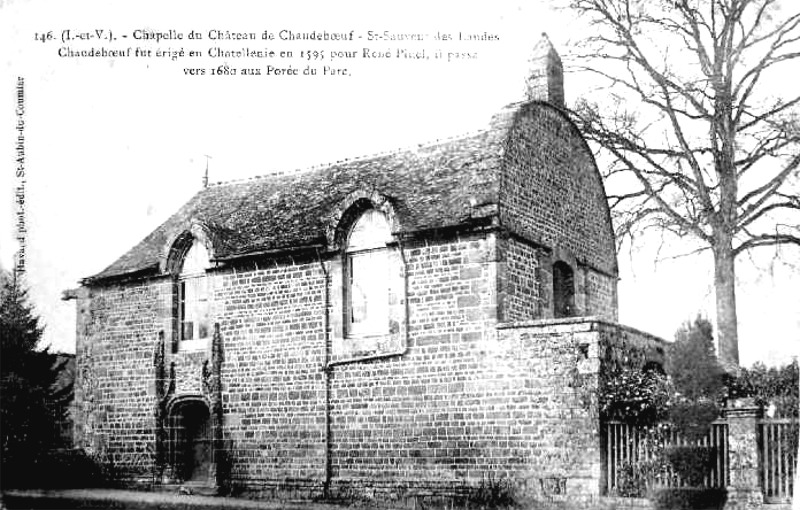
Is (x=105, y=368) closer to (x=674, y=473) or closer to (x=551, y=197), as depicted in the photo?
(x=551, y=197)

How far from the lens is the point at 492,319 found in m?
18.0

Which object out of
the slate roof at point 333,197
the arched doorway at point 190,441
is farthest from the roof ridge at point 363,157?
the arched doorway at point 190,441

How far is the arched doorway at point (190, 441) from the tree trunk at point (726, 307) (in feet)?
38.8

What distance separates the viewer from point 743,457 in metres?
15.0

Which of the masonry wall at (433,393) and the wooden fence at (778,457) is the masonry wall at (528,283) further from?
the wooden fence at (778,457)

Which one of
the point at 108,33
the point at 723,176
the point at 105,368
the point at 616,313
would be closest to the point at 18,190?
the point at 108,33

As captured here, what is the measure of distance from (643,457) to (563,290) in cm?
609

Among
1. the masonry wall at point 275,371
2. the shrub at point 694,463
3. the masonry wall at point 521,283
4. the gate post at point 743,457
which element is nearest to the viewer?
the gate post at point 743,457

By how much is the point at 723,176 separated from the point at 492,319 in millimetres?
8227

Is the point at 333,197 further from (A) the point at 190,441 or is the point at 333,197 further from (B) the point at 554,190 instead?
(A) the point at 190,441

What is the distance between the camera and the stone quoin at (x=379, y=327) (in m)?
17.7

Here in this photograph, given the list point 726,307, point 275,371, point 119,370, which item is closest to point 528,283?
point 726,307

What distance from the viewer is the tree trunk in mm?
21969

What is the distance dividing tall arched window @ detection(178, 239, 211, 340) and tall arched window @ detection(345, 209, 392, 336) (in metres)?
3.95
